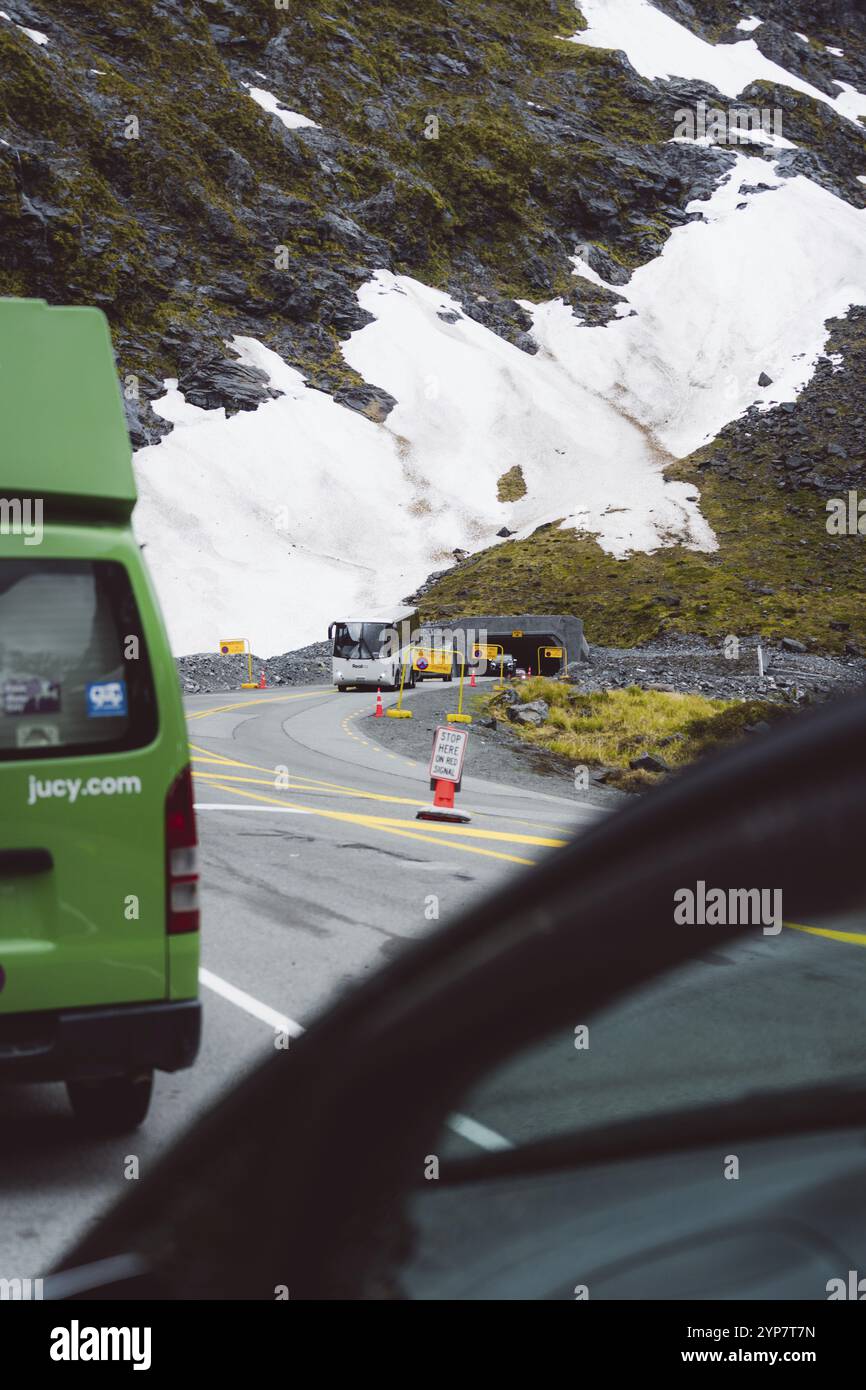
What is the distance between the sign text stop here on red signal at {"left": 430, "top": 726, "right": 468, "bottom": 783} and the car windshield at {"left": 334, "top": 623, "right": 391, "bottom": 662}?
3047 centimetres

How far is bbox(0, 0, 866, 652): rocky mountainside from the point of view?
7594cm

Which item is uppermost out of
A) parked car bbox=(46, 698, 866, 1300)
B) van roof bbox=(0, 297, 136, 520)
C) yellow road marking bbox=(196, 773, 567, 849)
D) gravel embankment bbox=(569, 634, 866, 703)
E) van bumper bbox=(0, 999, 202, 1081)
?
van roof bbox=(0, 297, 136, 520)

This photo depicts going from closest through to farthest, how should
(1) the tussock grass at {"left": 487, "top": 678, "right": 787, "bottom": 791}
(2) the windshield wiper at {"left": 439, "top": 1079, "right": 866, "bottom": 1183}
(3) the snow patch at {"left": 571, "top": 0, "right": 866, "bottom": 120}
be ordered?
(2) the windshield wiper at {"left": 439, "top": 1079, "right": 866, "bottom": 1183}
(1) the tussock grass at {"left": 487, "top": 678, "right": 787, "bottom": 791}
(3) the snow patch at {"left": 571, "top": 0, "right": 866, "bottom": 120}

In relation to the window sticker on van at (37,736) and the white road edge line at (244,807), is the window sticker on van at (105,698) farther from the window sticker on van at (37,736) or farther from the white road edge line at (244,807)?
A: the white road edge line at (244,807)

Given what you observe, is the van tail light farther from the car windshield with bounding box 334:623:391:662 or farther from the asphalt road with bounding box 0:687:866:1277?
the car windshield with bounding box 334:623:391:662

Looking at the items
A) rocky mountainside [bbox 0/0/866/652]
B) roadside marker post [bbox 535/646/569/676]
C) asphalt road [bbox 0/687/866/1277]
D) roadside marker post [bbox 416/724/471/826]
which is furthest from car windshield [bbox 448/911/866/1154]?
rocky mountainside [bbox 0/0/866/652]

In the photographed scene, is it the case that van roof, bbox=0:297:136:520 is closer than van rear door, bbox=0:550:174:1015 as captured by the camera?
No

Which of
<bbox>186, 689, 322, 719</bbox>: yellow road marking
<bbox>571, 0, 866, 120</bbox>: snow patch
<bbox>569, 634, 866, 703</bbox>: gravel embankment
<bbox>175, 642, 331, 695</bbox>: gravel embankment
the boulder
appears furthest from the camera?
<bbox>571, 0, 866, 120</bbox>: snow patch

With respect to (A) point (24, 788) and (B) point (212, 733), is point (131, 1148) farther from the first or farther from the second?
(B) point (212, 733)

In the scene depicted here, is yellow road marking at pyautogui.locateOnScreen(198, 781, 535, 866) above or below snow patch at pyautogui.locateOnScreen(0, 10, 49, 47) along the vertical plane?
below

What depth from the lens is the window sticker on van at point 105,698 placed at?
12.4ft

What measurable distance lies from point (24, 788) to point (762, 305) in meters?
116

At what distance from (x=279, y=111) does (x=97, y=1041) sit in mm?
123192
